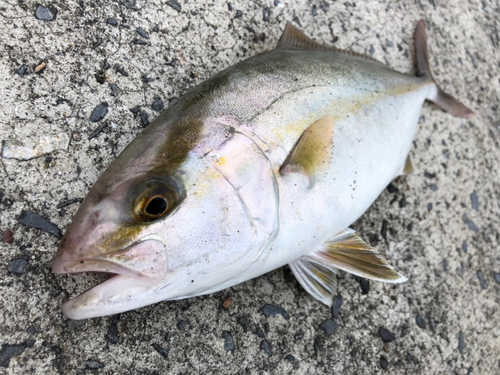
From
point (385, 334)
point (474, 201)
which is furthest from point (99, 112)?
point (474, 201)

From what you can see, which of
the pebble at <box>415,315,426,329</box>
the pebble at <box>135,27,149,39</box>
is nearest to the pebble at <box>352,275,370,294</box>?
the pebble at <box>415,315,426,329</box>

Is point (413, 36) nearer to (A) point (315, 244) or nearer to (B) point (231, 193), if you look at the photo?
(A) point (315, 244)

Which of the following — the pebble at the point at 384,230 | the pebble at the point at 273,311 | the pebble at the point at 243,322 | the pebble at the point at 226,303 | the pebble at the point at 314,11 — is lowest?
the pebble at the point at 243,322

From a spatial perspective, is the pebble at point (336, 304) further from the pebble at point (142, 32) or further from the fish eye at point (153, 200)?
the pebble at point (142, 32)

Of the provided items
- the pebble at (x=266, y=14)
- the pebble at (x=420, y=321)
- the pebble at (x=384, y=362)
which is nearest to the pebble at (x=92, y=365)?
the pebble at (x=384, y=362)

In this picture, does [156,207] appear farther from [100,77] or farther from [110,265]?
[100,77]

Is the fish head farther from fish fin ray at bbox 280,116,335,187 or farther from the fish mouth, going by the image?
fish fin ray at bbox 280,116,335,187
